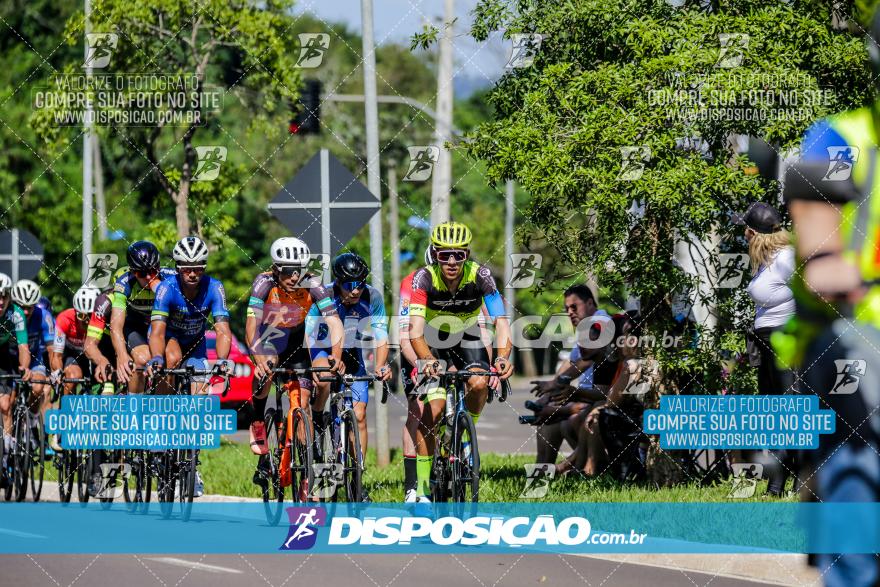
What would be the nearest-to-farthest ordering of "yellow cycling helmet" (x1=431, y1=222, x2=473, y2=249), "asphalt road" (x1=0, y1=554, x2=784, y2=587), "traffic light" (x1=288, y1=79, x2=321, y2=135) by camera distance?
"asphalt road" (x1=0, y1=554, x2=784, y2=587) < "yellow cycling helmet" (x1=431, y1=222, x2=473, y2=249) < "traffic light" (x1=288, y1=79, x2=321, y2=135)

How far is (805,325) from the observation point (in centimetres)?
293

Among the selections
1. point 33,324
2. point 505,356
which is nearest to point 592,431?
point 505,356

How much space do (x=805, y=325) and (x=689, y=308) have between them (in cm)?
920

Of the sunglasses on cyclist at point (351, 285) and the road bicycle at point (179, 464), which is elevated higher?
the sunglasses on cyclist at point (351, 285)

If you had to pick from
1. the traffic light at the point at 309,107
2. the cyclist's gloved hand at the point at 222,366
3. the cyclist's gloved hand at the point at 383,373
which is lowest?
the cyclist's gloved hand at the point at 383,373

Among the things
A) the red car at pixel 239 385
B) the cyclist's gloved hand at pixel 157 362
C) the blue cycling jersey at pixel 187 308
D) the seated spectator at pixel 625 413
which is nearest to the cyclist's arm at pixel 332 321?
the blue cycling jersey at pixel 187 308

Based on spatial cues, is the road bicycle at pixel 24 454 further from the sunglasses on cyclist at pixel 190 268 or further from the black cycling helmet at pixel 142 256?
the sunglasses on cyclist at pixel 190 268

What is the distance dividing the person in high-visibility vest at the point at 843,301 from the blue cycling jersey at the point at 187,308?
8890 millimetres

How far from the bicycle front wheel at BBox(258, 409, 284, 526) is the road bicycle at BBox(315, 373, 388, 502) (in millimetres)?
533

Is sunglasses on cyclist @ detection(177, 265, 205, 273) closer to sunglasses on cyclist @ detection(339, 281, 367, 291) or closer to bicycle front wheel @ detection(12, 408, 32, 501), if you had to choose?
sunglasses on cyclist @ detection(339, 281, 367, 291)

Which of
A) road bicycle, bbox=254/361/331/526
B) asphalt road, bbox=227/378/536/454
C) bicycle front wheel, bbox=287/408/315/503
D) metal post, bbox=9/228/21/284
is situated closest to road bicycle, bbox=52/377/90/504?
road bicycle, bbox=254/361/331/526

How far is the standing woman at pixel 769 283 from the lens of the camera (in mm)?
10391

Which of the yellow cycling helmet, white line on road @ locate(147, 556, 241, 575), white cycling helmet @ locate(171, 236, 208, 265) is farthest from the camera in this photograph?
white cycling helmet @ locate(171, 236, 208, 265)

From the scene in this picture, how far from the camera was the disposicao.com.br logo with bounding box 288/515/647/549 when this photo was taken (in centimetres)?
972
